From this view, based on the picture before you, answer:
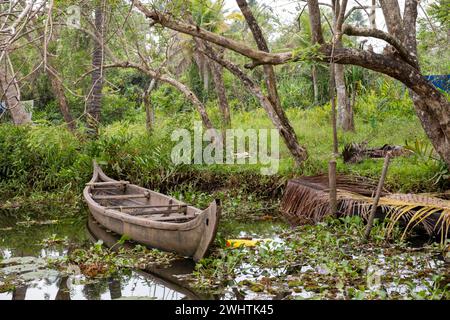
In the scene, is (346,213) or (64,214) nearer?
(346,213)

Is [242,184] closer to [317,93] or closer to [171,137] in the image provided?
[171,137]

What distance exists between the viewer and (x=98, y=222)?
9844 millimetres

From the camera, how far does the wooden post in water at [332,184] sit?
7913 millimetres

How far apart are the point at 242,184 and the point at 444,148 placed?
3940 mm

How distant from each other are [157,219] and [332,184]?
234 cm

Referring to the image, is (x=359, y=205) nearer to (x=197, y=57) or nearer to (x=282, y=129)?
(x=282, y=129)

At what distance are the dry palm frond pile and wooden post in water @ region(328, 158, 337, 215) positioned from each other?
6.5 inches

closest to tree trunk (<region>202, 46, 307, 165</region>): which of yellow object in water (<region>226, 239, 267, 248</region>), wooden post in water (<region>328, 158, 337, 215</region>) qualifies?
wooden post in water (<region>328, 158, 337, 215</region>)

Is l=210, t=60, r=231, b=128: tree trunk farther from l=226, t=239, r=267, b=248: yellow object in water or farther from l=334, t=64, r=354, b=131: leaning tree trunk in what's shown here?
l=226, t=239, r=267, b=248: yellow object in water

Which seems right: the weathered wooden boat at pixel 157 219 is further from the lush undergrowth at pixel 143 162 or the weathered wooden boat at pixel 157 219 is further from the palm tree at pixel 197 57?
the palm tree at pixel 197 57

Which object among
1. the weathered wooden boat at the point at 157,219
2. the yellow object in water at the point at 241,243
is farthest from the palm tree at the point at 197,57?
the yellow object in water at the point at 241,243

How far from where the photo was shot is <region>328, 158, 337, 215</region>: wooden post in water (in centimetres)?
791

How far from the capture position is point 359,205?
8039mm
